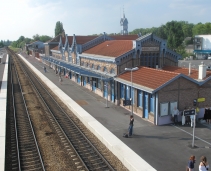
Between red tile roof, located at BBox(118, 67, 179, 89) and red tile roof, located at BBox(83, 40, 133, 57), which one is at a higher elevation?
red tile roof, located at BBox(83, 40, 133, 57)

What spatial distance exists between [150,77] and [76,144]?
33.1 ft

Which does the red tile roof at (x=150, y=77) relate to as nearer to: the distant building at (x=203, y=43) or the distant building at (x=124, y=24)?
the distant building at (x=124, y=24)

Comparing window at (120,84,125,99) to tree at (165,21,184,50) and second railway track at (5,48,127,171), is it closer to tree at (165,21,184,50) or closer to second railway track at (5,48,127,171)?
second railway track at (5,48,127,171)

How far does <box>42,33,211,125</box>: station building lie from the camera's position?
21.1 m

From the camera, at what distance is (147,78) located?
77.1 ft

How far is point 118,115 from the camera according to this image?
78.7 ft

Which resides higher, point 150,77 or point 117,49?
point 117,49

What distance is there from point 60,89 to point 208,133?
24206 mm

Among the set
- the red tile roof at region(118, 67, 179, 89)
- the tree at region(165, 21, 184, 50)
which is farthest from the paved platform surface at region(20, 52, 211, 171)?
the tree at region(165, 21, 184, 50)

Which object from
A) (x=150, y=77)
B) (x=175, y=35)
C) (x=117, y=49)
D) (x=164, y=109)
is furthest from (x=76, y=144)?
(x=175, y=35)

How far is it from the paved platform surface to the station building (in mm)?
1523

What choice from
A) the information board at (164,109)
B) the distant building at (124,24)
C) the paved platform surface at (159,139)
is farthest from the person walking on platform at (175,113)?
the distant building at (124,24)

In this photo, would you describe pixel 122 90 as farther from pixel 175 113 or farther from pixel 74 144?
pixel 74 144

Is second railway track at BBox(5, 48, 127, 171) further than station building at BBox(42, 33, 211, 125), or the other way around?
station building at BBox(42, 33, 211, 125)
